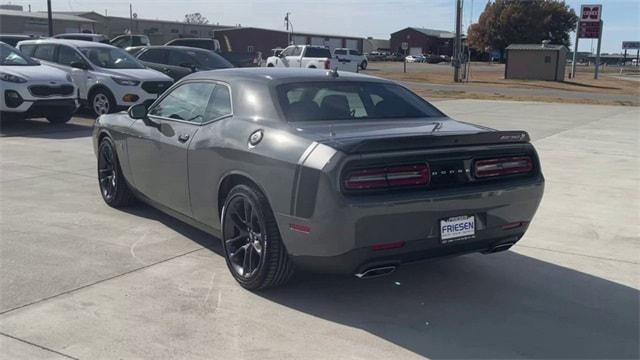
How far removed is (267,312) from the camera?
4133 millimetres

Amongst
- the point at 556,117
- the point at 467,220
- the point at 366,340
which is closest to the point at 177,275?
the point at 366,340

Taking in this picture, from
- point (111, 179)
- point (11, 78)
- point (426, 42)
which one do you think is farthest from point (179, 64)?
point (426, 42)

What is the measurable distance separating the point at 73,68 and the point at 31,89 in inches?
84.1

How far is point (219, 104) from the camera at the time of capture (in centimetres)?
502

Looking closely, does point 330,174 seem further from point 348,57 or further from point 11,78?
point 348,57

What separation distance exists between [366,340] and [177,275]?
1.68m

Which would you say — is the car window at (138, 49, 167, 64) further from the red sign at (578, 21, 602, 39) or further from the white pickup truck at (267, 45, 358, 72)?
the red sign at (578, 21, 602, 39)

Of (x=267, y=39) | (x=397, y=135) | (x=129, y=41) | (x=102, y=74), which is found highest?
(x=267, y=39)

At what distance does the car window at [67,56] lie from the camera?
14511mm

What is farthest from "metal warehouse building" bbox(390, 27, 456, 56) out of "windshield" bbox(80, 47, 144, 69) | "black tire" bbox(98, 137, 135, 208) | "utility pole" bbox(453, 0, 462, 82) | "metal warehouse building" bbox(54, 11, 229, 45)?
"black tire" bbox(98, 137, 135, 208)

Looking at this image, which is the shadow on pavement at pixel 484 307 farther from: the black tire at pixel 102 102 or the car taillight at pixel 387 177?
the black tire at pixel 102 102

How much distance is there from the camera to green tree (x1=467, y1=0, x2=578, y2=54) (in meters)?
84.7

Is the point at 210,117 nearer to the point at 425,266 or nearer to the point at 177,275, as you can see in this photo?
the point at 177,275

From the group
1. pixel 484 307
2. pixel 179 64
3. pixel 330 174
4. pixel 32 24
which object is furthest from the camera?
pixel 32 24
